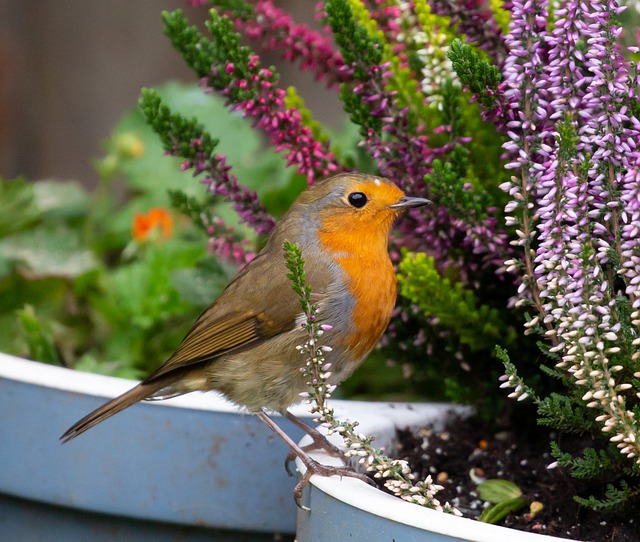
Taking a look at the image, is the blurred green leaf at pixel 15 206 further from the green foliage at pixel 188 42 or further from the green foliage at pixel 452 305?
the green foliage at pixel 452 305

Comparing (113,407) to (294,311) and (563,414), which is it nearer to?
(294,311)

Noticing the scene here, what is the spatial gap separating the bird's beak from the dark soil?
1.78 feet

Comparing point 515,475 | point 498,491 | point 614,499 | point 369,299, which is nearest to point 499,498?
point 498,491

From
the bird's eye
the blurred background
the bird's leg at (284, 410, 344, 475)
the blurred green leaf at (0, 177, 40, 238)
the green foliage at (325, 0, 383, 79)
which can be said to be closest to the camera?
the green foliage at (325, 0, 383, 79)

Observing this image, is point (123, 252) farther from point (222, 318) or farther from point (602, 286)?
point (602, 286)

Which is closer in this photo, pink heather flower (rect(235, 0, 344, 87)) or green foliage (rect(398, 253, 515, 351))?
green foliage (rect(398, 253, 515, 351))

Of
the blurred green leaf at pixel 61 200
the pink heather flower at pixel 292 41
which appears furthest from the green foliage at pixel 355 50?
the blurred green leaf at pixel 61 200

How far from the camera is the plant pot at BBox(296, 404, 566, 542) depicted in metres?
1.61

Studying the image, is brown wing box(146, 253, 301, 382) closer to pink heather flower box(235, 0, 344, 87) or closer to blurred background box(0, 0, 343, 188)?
pink heather flower box(235, 0, 344, 87)

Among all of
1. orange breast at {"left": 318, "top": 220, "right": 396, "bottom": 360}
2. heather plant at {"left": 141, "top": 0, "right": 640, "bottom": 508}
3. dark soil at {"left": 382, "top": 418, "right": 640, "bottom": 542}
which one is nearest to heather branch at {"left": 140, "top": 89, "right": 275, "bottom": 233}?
heather plant at {"left": 141, "top": 0, "right": 640, "bottom": 508}

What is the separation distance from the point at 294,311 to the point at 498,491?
61 cm

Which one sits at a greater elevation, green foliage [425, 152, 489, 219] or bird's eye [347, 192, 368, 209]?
green foliage [425, 152, 489, 219]

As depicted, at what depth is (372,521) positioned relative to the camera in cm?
172

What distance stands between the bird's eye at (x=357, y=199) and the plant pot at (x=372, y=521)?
66cm
